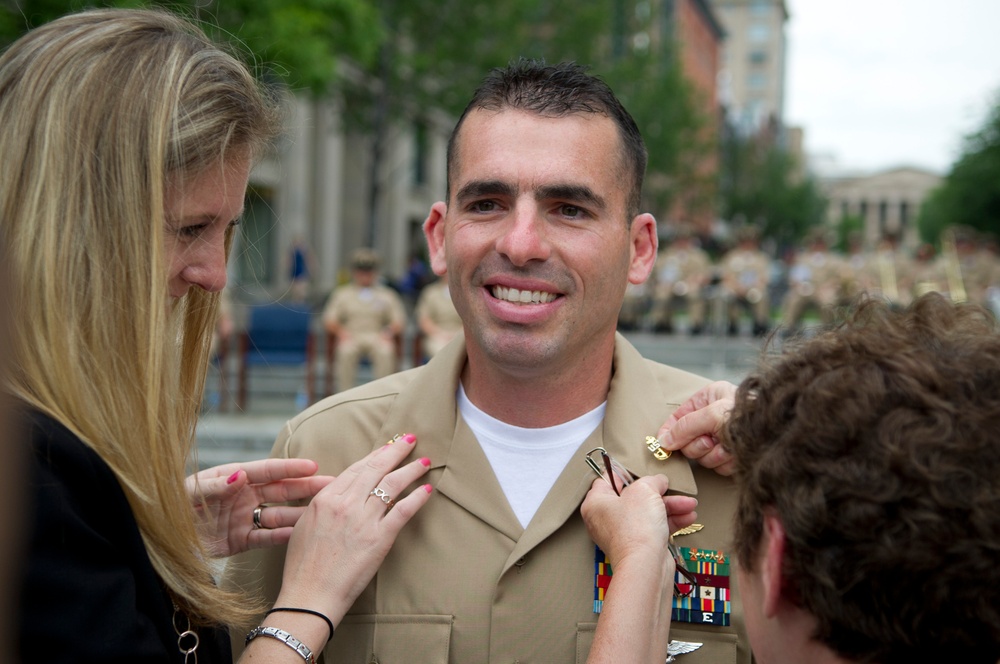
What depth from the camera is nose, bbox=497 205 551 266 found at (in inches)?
91.5

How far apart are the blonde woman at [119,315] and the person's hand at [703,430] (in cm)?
85

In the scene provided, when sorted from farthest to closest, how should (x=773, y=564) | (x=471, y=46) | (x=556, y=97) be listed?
1. (x=471, y=46)
2. (x=556, y=97)
3. (x=773, y=564)

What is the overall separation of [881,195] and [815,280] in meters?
132

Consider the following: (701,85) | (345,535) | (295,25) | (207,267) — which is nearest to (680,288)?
(295,25)

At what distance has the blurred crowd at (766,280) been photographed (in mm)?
17641

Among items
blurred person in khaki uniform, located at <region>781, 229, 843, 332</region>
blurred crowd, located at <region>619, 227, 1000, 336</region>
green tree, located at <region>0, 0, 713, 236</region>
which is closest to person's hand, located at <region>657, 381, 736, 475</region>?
green tree, located at <region>0, 0, 713, 236</region>

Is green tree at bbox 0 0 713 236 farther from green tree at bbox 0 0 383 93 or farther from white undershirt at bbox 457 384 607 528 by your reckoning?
white undershirt at bbox 457 384 607 528

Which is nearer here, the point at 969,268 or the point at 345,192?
the point at 969,268

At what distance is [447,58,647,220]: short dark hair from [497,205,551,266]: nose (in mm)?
257

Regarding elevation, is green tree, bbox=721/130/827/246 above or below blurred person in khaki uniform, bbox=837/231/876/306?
above

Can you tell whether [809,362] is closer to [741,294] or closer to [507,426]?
[507,426]

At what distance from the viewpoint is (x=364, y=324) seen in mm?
12180

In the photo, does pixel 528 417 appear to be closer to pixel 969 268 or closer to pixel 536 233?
pixel 536 233

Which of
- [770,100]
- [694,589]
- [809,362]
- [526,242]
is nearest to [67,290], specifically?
[526,242]
